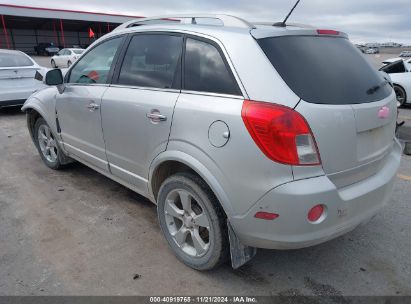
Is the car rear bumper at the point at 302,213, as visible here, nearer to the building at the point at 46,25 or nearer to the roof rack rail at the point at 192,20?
the roof rack rail at the point at 192,20

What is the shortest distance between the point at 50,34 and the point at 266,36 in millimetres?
51346

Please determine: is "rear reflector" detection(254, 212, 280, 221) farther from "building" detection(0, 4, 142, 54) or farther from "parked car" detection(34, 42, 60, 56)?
"parked car" detection(34, 42, 60, 56)

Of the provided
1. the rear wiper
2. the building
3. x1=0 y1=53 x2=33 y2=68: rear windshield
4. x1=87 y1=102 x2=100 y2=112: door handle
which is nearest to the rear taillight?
the rear wiper

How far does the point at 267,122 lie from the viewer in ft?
7.10

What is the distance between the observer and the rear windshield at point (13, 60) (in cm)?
805

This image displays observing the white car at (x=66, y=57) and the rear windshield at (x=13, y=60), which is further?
the white car at (x=66, y=57)

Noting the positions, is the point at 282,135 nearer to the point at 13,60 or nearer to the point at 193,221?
the point at 193,221

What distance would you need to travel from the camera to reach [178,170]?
2.91 metres

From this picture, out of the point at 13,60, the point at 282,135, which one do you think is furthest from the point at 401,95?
the point at 13,60

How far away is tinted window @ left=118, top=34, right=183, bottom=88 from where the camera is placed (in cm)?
286

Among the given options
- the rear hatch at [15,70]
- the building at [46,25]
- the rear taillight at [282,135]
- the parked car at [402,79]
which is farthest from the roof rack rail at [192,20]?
the building at [46,25]

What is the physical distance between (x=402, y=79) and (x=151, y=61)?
9.06m

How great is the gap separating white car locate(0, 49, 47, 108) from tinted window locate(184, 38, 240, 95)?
6271mm

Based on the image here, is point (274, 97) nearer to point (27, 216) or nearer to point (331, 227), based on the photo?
point (331, 227)
